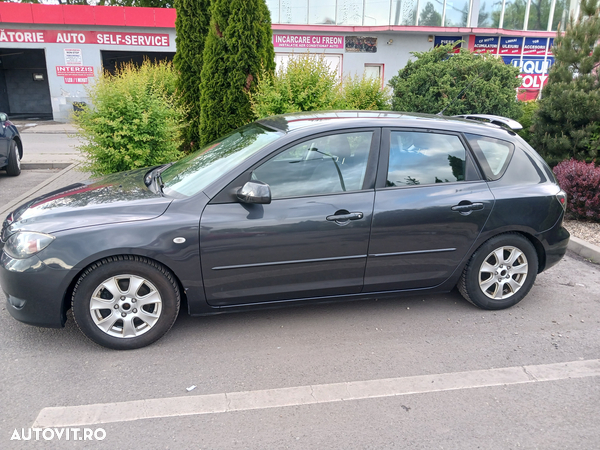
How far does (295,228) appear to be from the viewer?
3561mm

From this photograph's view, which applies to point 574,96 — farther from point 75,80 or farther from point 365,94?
point 75,80

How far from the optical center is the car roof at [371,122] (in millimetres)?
3877

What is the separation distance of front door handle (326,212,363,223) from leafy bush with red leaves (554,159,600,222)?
4.14 m

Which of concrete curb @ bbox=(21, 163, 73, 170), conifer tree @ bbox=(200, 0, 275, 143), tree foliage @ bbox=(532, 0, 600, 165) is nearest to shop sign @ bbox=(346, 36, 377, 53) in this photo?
conifer tree @ bbox=(200, 0, 275, 143)

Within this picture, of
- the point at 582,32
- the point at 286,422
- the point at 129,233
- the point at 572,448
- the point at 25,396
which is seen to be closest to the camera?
the point at 572,448

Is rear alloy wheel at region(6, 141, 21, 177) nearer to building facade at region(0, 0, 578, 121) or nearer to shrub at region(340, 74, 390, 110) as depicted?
shrub at region(340, 74, 390, 110)

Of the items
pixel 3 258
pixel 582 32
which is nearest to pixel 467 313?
pixel 3 258

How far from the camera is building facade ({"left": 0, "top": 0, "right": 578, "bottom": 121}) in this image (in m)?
18.8

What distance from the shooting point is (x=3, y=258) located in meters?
3.41

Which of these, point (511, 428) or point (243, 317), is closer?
point (511, 428)

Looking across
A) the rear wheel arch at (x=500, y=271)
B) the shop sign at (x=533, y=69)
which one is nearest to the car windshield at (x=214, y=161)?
the rear wheel arch at (x=500, y=271)

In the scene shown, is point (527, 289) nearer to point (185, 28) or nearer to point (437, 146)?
point (437, 146)

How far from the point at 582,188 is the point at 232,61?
535cm

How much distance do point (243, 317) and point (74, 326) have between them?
133 centimetres
